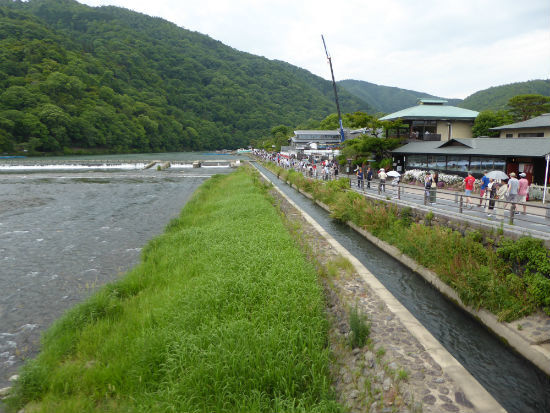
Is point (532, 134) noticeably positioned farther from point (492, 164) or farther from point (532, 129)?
point (492, 164)

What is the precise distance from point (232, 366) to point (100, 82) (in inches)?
5106

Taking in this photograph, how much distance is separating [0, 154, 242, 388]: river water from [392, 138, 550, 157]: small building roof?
1943 centimetres

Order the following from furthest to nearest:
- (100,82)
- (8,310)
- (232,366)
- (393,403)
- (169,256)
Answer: (100,82), (169,256), (8,310), (232,366), (393,403)

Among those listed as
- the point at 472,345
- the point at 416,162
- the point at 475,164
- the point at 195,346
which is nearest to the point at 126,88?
the point at 416,162

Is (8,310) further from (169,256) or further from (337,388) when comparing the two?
(337,388)

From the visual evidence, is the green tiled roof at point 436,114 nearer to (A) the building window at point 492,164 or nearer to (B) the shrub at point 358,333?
(A) the building window at point 492,164

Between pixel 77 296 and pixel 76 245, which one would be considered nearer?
pixel 77 296

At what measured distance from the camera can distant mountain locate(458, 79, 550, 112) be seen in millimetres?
81625

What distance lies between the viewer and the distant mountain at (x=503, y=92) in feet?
268

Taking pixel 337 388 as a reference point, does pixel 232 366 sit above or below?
above

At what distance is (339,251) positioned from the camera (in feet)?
40.5

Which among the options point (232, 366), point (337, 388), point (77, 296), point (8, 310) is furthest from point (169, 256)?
point (337, 388)

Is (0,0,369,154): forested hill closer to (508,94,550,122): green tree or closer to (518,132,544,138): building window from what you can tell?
(518,132,544,138): building window

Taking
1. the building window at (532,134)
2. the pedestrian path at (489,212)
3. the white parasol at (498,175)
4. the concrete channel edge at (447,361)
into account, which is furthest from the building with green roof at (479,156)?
the concrete channel edge at (447,361)
